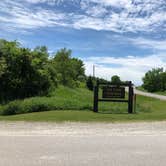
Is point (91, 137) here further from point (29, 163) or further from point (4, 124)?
point (4, 124)

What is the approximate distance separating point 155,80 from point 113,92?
76283 mm

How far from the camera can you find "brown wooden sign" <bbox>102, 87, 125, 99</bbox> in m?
18.8

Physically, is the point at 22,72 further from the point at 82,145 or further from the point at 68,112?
the point at 82,145

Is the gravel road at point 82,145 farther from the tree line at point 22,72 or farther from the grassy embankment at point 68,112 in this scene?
the tree line at point 22,72

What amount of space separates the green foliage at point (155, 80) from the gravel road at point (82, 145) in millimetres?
77978

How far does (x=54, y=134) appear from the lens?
1060cm

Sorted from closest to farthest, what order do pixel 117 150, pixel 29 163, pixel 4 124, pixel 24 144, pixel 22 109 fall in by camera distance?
pixel 29 163 → pixel 117 150 → pixel 24 144 → pixel 4 124 → pixel 22 109

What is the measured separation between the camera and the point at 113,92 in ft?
61.9

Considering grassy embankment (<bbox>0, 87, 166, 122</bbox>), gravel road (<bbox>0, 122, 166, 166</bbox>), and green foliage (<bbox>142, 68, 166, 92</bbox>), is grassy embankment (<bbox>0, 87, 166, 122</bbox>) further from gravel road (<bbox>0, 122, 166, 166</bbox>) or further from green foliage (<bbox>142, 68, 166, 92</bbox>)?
green foliage (<bbox>142, 68, 166, 92</bbox>)

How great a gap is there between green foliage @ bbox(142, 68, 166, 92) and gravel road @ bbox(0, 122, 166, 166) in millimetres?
77978

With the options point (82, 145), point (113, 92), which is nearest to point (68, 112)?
point (113, 92)

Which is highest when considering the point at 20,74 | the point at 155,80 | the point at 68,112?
the point at 155,80

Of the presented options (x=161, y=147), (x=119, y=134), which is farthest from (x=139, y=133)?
(x=161, y=147)

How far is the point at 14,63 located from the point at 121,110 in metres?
9.45
